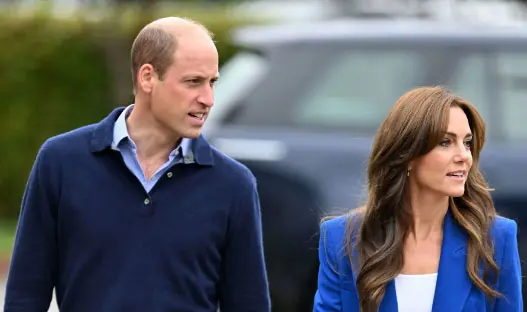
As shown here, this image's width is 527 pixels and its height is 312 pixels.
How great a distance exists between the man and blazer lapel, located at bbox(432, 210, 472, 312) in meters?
0.58

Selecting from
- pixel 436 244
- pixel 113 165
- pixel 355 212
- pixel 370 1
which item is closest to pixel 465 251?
pixel 436 244

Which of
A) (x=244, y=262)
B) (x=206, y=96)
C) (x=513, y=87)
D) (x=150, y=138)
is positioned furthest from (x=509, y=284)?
(x=513, y=87)

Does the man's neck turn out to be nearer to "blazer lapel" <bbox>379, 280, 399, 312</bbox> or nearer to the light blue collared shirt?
the light blue collared shirt

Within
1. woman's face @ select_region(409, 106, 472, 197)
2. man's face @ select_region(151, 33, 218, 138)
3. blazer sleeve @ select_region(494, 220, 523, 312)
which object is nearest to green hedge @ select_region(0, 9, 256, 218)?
man's face @ select_region(151, 33, 218, 138)

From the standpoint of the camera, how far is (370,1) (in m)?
13.4

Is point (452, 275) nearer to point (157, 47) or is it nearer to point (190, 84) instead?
point (190, 84)

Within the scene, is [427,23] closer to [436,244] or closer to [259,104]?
[259,104]

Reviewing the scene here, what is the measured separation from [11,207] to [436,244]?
336 inches

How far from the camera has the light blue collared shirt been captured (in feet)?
13.7

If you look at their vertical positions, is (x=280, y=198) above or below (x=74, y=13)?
below

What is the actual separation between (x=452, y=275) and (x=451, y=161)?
33cm

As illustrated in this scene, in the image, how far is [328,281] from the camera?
414 cm

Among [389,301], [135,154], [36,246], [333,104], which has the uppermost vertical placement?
[333,104]

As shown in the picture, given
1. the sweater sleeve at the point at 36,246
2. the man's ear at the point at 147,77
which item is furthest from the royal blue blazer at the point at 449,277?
the sweater sleeve at the point at 36,246
